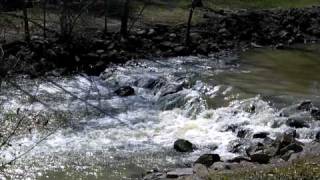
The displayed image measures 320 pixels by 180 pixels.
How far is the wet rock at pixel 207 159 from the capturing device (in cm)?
1385

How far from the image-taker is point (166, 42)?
87.6ft

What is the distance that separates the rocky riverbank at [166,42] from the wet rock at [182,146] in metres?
6.50

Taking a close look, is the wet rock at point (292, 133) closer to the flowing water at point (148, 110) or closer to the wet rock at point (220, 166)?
the flowing water at point (148, 110)

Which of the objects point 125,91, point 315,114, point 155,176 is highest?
point 315,114

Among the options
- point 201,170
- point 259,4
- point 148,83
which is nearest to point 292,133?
Result: point 201,170

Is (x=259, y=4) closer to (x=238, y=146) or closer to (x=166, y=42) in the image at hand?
(x=166, y=42)

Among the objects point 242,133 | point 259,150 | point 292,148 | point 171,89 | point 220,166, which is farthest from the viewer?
point 171,89

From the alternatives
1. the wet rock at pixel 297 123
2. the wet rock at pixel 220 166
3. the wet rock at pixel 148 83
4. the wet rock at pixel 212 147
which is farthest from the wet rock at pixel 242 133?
the wet rock at pixel 148 83

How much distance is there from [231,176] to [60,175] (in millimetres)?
4592

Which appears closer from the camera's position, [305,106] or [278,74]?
[305,106]

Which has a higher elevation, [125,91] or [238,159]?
[238,159]

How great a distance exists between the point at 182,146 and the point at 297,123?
328 cm

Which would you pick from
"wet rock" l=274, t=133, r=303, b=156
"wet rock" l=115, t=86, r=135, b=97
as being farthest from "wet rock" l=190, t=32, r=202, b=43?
"wet rock" l=274, t=133, r=303, b=156

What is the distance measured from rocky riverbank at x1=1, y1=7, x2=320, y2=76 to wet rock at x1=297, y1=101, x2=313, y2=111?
8.64 m
